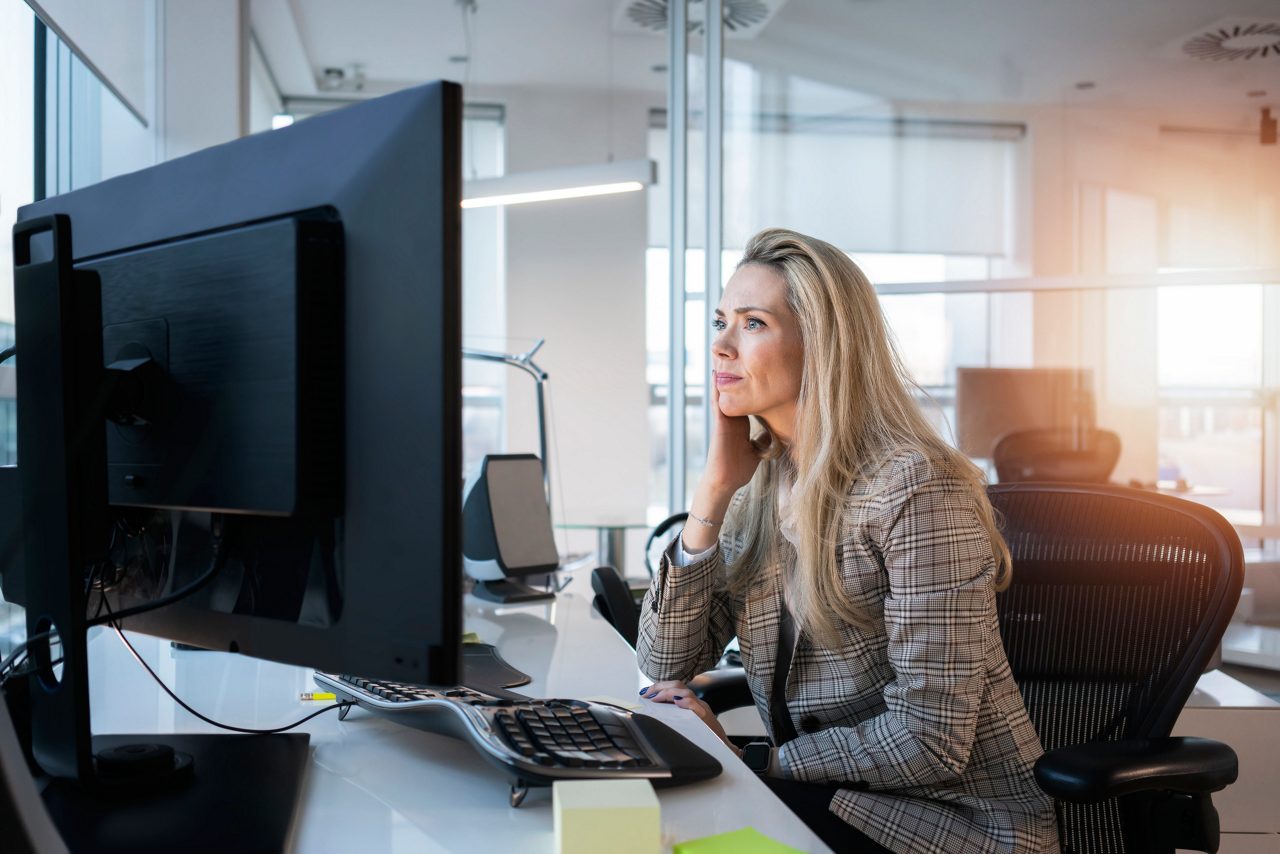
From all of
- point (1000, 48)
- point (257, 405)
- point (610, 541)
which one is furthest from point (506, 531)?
point (1000, 48)

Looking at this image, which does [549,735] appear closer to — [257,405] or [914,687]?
[257,405]

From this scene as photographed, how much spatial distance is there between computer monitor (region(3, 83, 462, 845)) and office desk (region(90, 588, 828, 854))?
8cm

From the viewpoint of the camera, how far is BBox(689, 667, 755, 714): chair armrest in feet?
4.96

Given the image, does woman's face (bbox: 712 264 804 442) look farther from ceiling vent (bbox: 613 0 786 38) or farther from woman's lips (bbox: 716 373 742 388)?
ceiling vent (bbox: 613 0 786 38)

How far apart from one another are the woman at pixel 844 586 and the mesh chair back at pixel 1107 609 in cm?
9

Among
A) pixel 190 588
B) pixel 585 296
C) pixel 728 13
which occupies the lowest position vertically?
pixel 190 588

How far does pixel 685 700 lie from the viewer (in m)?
1.24

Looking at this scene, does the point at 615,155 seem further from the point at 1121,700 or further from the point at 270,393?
the point at 270,393

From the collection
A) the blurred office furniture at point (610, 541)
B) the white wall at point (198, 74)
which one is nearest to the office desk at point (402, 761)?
the blurred office furniture at point (610, 541)

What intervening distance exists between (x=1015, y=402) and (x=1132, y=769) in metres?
2.02

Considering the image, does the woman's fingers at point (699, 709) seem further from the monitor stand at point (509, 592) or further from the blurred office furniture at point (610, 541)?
the blurred office furniture at point (610, 541)

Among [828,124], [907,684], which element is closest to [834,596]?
[907,684]

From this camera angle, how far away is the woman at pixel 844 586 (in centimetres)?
120

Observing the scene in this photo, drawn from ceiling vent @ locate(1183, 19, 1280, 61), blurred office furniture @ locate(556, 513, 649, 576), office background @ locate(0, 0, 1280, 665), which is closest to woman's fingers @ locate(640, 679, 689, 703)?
office background @ locate(0, 0, 1280, 665)
